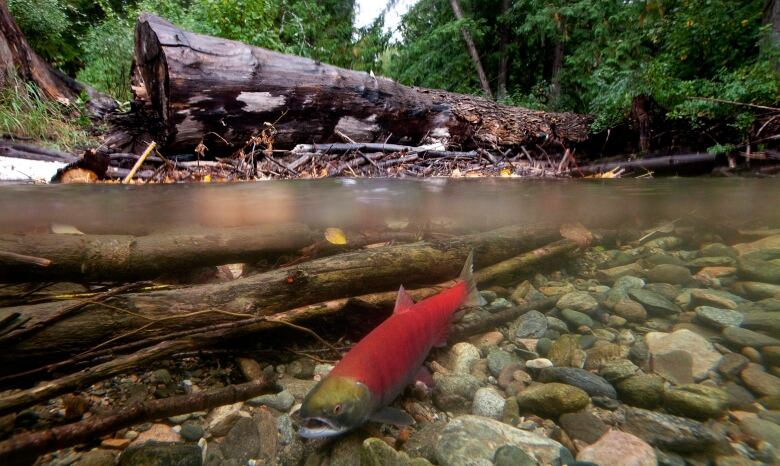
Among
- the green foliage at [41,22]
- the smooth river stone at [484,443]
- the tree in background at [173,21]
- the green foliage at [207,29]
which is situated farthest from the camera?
the green foliage at [41,22]

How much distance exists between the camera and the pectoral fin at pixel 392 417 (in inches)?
60.4

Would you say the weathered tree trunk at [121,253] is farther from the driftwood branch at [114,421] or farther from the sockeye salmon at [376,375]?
the sockeye salmon at [376,375]

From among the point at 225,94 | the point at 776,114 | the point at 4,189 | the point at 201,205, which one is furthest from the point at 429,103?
the point at 4,189

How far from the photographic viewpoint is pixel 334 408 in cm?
140

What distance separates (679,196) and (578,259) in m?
2.72

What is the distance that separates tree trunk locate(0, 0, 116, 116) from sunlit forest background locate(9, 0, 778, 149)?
185 centimetres

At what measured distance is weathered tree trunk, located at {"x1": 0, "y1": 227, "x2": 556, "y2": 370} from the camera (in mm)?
1886

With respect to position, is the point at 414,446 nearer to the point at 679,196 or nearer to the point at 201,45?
the point at 201,45

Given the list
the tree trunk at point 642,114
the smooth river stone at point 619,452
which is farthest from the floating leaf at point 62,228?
the tree trunk at point 642,114

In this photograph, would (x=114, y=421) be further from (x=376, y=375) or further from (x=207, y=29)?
(x=207, y=29)

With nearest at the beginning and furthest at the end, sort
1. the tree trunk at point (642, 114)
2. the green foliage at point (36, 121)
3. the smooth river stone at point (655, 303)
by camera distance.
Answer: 1. the smooth river stone at point (655, 303)
2. the green foliage at point (36, 121)
3. the tree trunk at point (642, 114)

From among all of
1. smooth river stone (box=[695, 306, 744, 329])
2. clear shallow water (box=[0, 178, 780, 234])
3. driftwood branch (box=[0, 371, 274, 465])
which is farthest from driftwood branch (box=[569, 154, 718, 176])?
driftwood branch (box=[0, 371, 274, 465])

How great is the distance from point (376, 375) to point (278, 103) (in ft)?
15.0

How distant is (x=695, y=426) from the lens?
1626 mm
